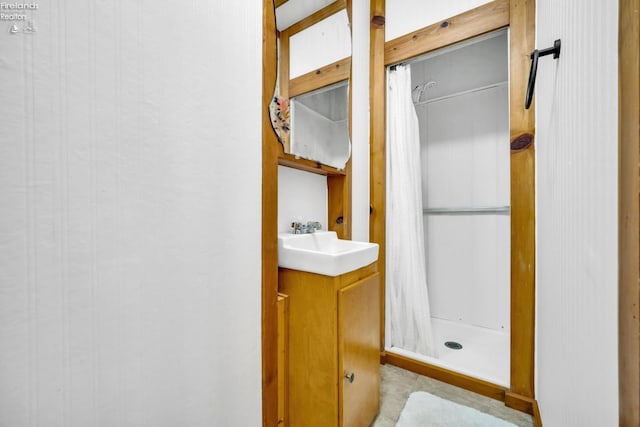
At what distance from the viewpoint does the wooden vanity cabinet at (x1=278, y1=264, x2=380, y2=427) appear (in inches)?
36.3

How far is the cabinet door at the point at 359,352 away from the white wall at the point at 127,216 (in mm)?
331

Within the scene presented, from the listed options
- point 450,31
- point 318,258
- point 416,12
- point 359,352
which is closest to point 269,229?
point 318,258

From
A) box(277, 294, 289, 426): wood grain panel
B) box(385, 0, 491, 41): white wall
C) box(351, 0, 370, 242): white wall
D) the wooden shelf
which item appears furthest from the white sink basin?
box(385, 0, 491, 41): white wall

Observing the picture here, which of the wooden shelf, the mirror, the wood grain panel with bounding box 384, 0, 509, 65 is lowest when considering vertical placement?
the wooden shelf

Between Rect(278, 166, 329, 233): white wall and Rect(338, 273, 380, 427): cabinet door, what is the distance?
499 mm

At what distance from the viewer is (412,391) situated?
142 centimetres

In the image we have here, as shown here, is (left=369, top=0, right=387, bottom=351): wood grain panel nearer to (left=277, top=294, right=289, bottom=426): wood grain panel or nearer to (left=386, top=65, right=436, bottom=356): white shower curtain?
(left=386, top=65, right=436, bottom=356): white shower curtain

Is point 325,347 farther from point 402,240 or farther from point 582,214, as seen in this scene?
point 402,240

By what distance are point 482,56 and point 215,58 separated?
2251 mm

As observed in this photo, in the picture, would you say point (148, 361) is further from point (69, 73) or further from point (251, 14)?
point (251, 14)

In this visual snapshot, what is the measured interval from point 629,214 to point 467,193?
1982 mm

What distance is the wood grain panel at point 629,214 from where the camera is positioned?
31 centimetres

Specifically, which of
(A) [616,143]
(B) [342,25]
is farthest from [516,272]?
(B) [342,25]

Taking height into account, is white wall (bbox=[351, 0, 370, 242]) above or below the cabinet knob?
above
